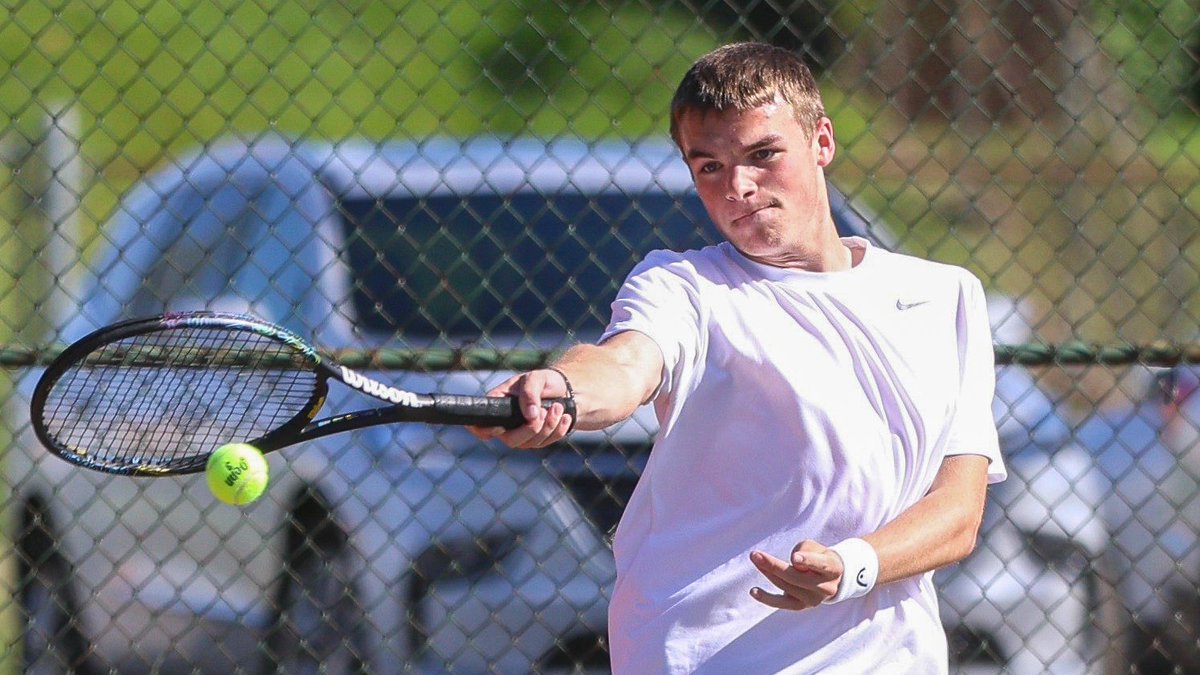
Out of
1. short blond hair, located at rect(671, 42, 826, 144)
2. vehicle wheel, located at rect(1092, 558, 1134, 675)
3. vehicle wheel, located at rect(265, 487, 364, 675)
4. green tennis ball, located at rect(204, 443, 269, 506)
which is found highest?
short blond hair, located at rect(671, 42, 826, 144)

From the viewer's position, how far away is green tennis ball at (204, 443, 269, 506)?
1999 millimetres

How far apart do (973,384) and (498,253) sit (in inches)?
84.1

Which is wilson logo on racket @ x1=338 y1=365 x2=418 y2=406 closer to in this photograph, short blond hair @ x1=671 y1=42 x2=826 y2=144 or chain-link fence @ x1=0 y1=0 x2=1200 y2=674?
short blond hair @ x1=671 y1=42 x2=826 y2=144

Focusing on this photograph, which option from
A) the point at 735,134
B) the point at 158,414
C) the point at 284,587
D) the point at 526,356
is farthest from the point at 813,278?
the point at 284,587

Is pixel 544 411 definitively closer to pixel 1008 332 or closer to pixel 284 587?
pixel 284 587

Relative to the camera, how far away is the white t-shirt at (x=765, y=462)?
6.51 feet

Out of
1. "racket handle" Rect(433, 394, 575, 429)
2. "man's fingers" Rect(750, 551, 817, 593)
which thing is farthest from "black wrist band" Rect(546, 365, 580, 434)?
"man's fingers" Rect(750, 551, 817, 593)

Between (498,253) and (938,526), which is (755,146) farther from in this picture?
(498,253)

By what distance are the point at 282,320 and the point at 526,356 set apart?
2.45 ft

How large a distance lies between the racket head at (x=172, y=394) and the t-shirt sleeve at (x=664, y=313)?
0.42 metres

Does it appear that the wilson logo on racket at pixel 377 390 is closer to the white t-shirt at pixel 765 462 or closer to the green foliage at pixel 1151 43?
the white t-shirt at pixel 765 462

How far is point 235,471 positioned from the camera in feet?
6.59

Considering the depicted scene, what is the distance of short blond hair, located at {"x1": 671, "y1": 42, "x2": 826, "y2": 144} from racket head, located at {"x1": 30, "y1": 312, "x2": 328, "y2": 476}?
599 mm

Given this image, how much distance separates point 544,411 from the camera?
1.78 metres
